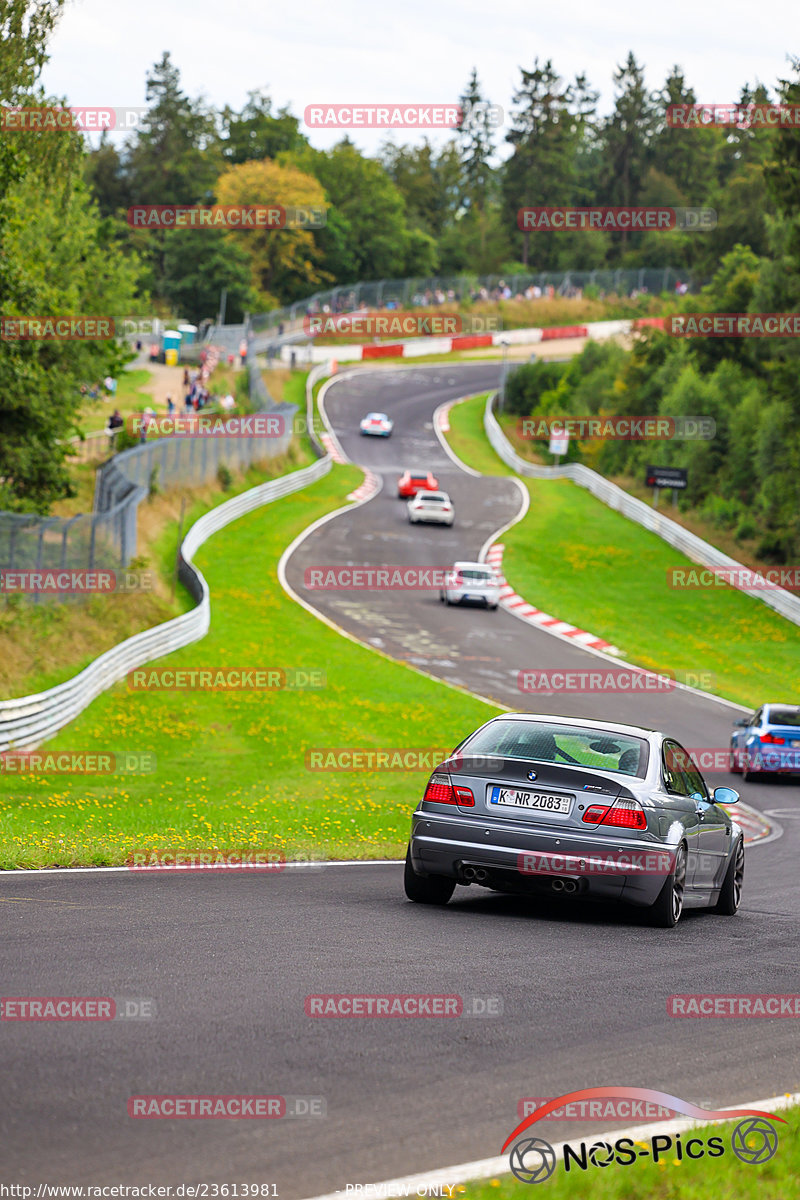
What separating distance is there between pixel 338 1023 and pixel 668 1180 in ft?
6.53

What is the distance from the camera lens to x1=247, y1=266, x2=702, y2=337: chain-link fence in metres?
89.4

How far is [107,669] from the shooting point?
24953 mm

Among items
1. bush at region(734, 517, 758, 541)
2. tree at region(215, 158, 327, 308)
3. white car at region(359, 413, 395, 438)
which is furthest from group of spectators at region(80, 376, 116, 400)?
tree at region(215, 158, 327, 308)

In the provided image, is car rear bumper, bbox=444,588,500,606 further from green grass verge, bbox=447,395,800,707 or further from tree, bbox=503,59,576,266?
tree, bbox=503,59,576,266

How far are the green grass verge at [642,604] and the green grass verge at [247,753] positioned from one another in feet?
19.8

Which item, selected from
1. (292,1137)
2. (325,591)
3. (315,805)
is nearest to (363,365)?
(325,591)

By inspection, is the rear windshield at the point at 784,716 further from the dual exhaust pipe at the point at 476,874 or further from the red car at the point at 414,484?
the red car at the point at 414,484

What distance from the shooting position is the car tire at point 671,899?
30.8 feet

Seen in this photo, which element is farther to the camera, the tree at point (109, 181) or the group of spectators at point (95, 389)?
the tree at point (109, 181)

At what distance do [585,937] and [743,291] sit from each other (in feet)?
207

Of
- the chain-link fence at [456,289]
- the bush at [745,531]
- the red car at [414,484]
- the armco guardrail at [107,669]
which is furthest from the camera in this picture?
the chain-link fence at [456,289]

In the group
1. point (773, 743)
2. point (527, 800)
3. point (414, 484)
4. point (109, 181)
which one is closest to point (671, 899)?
point (527, 800)

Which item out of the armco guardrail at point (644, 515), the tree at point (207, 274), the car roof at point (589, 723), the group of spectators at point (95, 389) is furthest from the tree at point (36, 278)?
the tree at point (207, 274)

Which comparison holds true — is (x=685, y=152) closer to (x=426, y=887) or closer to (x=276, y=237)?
(x=276, y=237)
